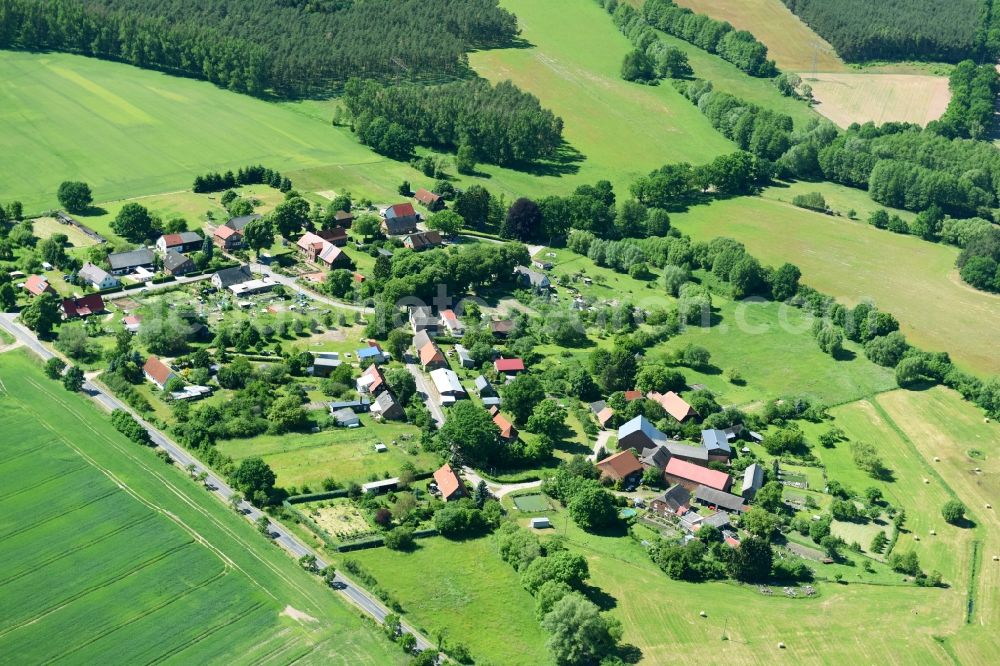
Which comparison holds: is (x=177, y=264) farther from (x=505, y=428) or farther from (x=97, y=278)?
(x=505, y=428)

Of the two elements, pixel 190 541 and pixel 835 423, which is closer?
pixel 190 541

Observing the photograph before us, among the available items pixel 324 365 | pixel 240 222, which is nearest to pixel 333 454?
pixel 324 365

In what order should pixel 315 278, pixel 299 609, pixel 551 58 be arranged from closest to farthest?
pixel 299 609 < pixel 315 278 < pixel 551 58

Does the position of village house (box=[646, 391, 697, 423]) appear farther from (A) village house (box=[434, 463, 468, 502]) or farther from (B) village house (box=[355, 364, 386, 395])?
(B) village house (box=[355, 364, 386, 395])

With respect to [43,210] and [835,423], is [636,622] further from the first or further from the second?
[43,210]

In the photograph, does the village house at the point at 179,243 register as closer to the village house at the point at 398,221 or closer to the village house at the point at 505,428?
the village house at the point at 398,221

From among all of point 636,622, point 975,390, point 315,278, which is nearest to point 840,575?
point 636,622

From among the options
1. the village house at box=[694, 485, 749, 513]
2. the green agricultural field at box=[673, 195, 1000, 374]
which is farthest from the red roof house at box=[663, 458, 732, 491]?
the green agricultural field at box=[673, 195, 1000, 374]
